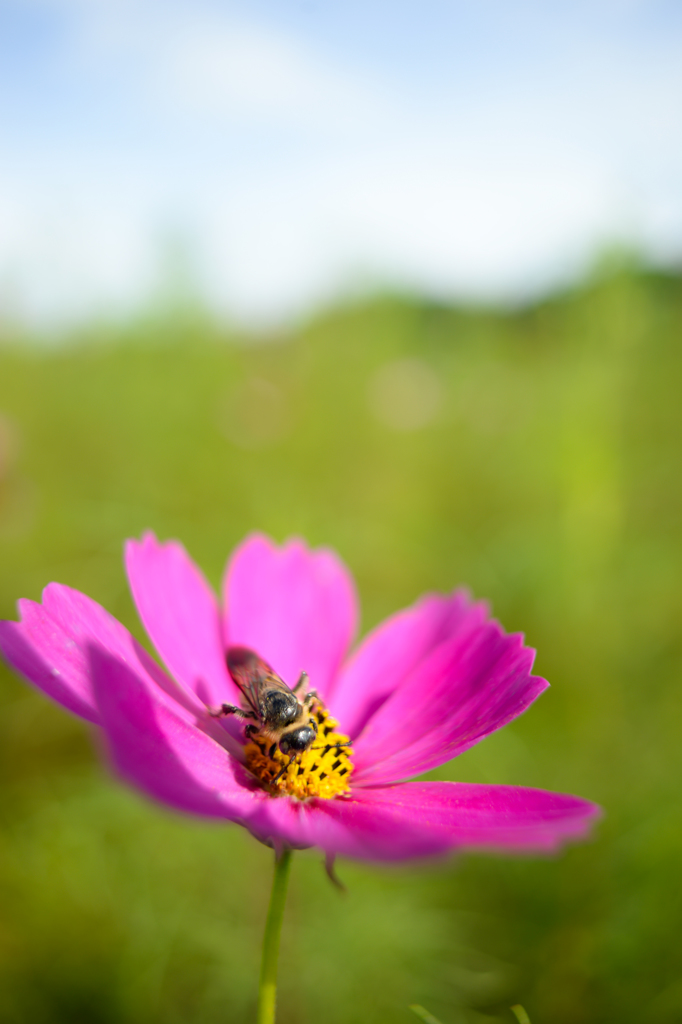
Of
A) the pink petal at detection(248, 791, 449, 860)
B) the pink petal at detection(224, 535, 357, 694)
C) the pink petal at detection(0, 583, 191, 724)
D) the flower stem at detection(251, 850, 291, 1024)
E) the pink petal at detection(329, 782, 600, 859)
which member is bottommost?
the flower stem at detection(251, 850, 291, 1024)

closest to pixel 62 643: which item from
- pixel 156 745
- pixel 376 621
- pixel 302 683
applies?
pixel 156 745

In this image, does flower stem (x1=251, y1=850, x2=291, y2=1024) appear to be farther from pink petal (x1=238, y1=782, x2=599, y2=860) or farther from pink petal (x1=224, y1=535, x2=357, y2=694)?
pink petal (x1=224, y1=535, x2=357, y2=694)

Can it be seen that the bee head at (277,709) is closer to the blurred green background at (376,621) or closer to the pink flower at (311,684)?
the pink flower at (311,684)

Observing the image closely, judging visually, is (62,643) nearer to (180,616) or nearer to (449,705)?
(180,616)

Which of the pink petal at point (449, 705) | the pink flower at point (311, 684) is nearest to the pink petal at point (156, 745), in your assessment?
the pink flower at point (311, 684)

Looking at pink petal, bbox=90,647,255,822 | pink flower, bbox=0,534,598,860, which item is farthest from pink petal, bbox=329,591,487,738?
pink petal, bbox=90,647,255,822

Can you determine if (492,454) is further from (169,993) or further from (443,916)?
(169,993)
